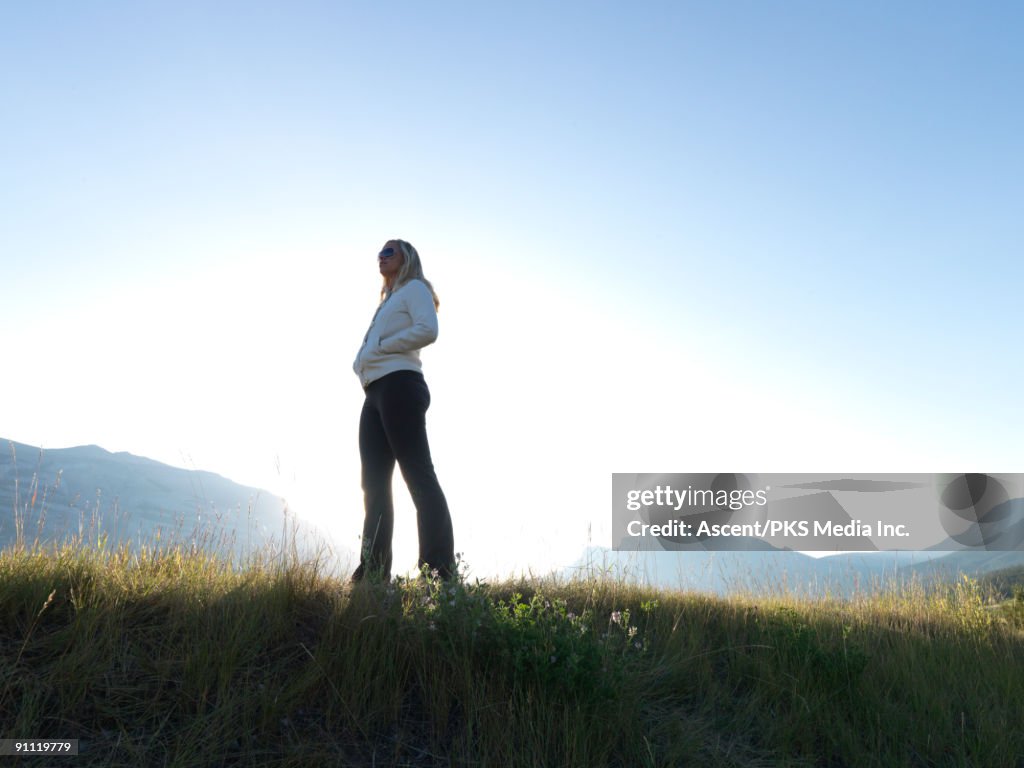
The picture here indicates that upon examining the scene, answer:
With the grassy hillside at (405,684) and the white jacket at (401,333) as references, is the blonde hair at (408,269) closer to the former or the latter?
the white jacket at (401,333)

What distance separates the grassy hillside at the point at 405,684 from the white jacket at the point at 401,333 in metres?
1.39

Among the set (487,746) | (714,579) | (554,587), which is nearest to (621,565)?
(554,587)

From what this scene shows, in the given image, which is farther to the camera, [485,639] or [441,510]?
[441,510]

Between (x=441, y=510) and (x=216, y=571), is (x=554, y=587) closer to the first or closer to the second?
(x=441, y=510)

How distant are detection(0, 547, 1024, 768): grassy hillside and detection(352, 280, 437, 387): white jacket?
4.57ft

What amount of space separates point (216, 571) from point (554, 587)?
7.20ft

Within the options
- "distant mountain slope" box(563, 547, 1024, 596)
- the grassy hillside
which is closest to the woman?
the grassy hillside

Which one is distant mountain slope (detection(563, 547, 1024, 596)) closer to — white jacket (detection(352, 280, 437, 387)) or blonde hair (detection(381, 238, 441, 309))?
white jacket (detection(352, 280, 437, 387))

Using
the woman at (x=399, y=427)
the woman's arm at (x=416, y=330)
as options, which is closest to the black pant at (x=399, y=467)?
the woman at (x=399, y=427)

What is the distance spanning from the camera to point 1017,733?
307 cm

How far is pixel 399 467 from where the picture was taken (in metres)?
3.99

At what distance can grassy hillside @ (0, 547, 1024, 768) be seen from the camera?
2.19m

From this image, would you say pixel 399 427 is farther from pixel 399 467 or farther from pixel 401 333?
pixel 401 333

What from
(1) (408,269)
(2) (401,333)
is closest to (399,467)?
(2) (401,333)
